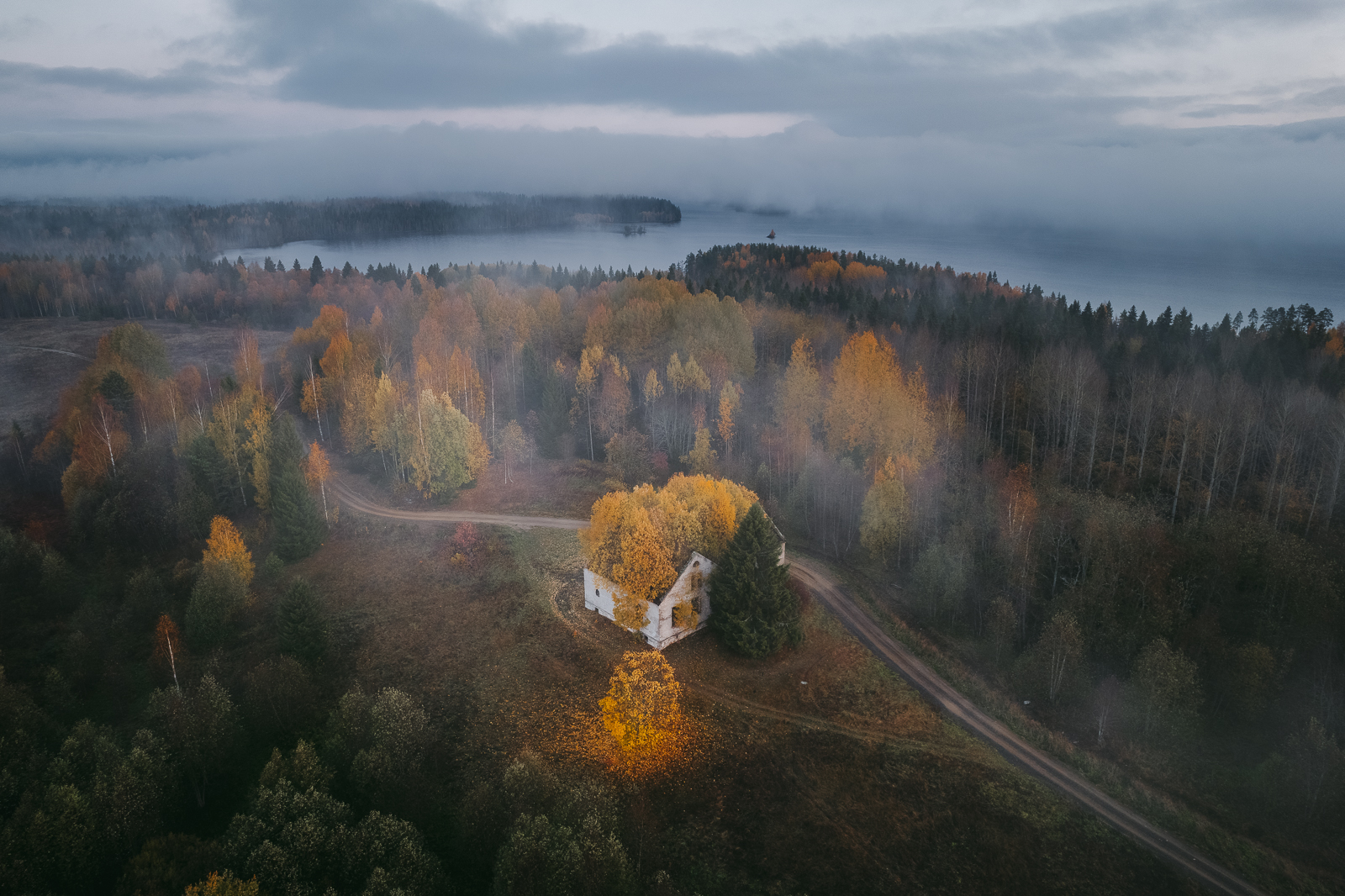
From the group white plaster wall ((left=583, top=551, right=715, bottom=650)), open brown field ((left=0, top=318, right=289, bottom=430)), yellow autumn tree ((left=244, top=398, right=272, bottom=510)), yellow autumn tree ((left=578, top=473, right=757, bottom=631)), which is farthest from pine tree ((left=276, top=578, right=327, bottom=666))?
open brown field ((left=0, top=318, right=289, bottom=430))

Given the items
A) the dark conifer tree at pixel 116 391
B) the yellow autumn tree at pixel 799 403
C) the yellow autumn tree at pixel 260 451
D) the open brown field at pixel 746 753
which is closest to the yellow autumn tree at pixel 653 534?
the open brown field at pixel 746 753

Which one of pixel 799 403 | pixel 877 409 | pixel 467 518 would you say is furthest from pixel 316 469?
pixel 877 409

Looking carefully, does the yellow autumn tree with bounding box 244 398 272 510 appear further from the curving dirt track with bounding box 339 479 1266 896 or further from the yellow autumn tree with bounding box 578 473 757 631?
the yellow autumn tree with bounding box 578 473 757 631

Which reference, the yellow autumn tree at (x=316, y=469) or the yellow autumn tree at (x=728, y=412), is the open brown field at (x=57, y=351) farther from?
the yellow autumn tree at (x=728, y=412)

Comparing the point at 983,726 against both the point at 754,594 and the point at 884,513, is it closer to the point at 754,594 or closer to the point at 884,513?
the point at 754,594

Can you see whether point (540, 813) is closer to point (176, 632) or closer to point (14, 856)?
point (14, 856)

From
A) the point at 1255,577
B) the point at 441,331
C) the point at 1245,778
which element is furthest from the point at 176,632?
the point at 1255,577

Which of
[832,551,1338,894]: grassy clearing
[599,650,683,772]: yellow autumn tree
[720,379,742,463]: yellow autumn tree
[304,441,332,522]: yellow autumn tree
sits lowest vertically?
[832,551,1338,894]: grassy clearing
